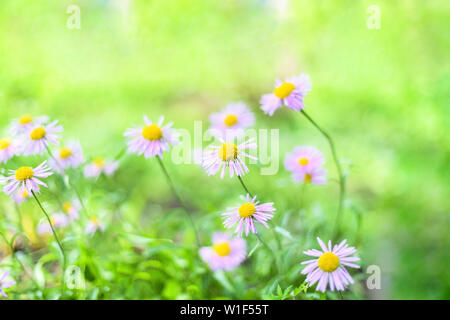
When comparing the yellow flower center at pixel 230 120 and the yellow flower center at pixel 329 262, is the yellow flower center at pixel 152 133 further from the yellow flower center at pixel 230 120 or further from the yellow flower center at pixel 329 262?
the yellow flower center at pixel 329 262

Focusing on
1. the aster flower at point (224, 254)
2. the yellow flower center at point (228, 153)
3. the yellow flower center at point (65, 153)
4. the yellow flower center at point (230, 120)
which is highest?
the yellow flower center at point (230, 120)

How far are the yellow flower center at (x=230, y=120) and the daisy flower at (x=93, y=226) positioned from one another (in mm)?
390

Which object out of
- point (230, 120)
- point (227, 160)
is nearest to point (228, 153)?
point (227, 160)

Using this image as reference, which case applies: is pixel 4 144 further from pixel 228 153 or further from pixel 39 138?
pixel 228 153

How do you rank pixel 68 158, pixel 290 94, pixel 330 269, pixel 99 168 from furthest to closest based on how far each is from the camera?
pixel 99 168
pixel 68 158
pixel 290 94
pixel 330 269

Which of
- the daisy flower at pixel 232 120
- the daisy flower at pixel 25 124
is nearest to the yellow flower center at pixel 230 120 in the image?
the daisy flower at pixel 232 120

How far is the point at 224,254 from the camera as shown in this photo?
3.03 feet

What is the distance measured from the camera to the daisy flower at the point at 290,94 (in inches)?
28.7

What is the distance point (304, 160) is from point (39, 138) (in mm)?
558

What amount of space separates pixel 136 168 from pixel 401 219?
1.13 m

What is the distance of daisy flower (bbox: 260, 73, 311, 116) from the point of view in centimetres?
73

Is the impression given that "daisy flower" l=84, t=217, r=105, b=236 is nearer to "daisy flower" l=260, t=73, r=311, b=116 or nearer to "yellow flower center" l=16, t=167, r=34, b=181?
"yellow flower center" l=16, t=167, r=34, b=181

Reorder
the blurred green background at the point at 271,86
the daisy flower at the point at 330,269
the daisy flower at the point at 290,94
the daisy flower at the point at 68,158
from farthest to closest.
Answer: the blurred green background at the point at 271,86 → the daisy flower at the point at 68,158 → the daisy flower at the point at 290,94 → the daisy flower at the point at 330,269

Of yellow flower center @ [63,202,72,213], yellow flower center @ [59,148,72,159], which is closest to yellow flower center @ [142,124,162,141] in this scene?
yellow flower center @ [59,148,72,159]
